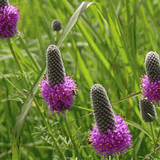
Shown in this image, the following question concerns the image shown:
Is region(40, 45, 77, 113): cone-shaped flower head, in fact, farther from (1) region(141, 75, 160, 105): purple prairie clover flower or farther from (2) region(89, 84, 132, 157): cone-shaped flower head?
(1) region(141, 75, 160, 105): purple prairie clover flower

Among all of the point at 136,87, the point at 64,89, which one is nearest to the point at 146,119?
the point at 136,87

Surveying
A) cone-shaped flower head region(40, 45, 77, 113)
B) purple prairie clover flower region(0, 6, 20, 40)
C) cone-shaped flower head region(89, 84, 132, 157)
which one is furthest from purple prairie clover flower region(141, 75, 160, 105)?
purple prairie clover flower region(0, 6, 20, 40)

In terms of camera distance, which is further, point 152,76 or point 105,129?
point 152,76

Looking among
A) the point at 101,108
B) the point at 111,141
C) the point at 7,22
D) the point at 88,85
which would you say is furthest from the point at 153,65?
the point at 88,85

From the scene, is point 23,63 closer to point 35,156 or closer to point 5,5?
point 5,5

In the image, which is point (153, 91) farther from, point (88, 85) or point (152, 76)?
point (88, 85)

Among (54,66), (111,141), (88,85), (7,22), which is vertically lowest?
(111,141)
